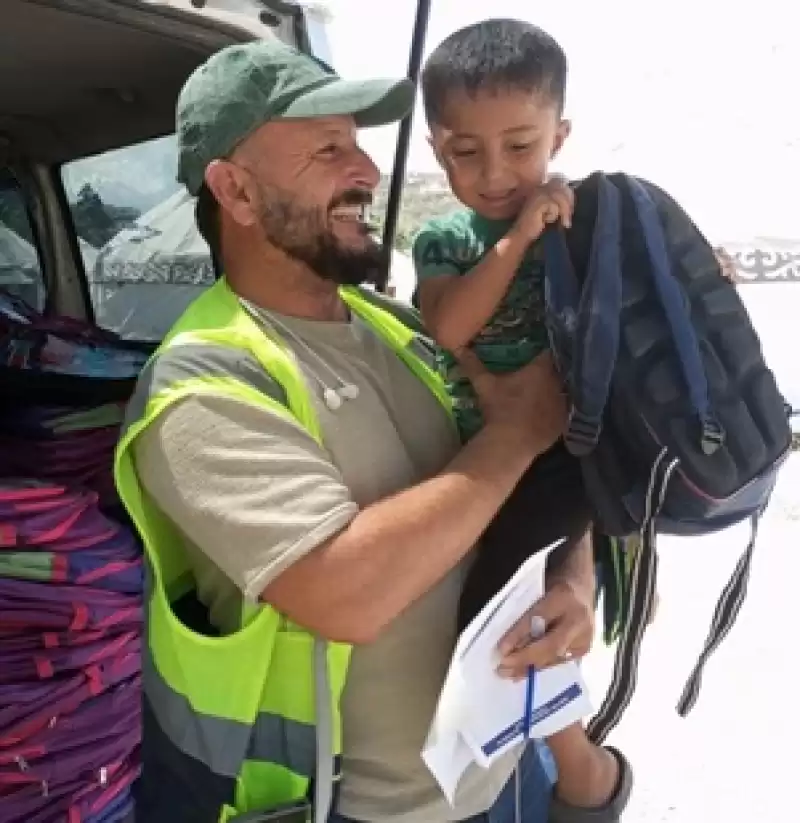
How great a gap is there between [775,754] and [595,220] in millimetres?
2145

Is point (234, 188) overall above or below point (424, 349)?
above

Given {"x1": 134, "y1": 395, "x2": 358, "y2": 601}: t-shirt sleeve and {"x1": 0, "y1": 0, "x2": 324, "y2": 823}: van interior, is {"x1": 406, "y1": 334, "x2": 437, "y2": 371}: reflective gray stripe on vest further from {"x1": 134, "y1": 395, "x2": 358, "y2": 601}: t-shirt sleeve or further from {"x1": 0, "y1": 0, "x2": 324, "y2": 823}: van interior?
{"x1": 0, "y1": 0, "x2": 324, "y2": 823}: van interior

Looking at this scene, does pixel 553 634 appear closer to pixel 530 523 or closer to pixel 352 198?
pixel 530 523

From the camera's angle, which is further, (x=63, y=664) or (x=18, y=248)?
(x=18, y=248)

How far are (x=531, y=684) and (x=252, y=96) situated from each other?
2.90ft

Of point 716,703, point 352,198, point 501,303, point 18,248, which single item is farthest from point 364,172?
point 716,703

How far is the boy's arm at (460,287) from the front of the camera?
144 cm

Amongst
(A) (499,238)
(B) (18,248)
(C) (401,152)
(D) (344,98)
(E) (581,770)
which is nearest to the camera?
(D) (344,98)

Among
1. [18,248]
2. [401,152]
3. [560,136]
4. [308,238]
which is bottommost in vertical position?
[18,248]

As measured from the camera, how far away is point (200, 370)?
1282 mm

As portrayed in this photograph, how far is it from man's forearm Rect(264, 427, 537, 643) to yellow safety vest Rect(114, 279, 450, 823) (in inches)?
2.7

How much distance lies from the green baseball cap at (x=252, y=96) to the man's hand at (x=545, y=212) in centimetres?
26

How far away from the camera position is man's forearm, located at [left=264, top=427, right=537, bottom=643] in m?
1.22

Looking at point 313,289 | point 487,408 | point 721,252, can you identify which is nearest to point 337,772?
point 487,408
